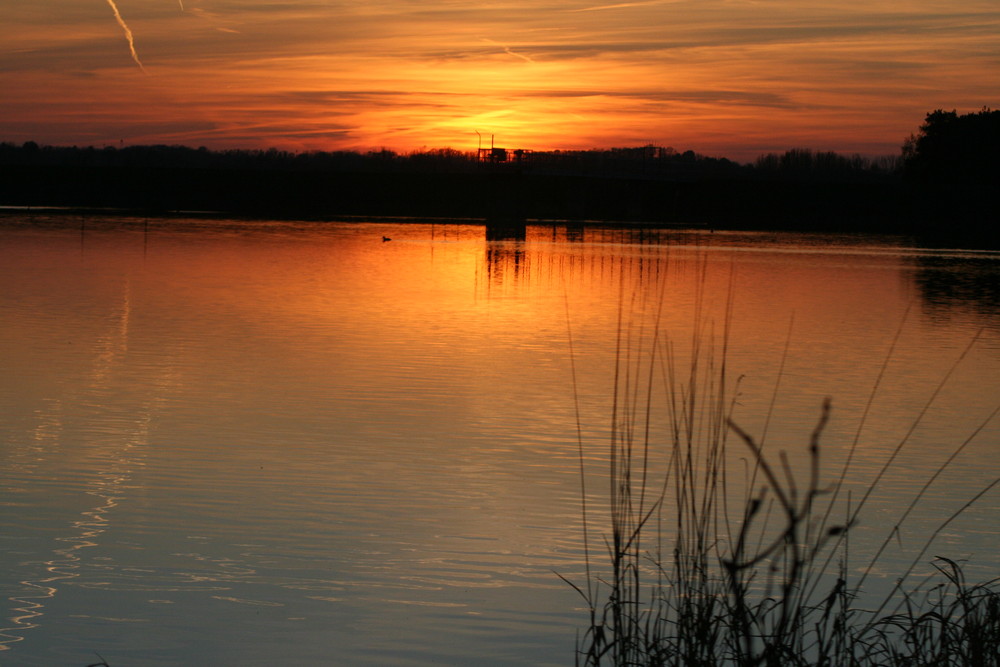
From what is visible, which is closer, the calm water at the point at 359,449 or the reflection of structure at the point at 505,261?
the calm water at the point at 359,449

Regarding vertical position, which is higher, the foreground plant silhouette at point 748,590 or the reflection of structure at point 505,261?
the foreground plant silhouette at point 748,590

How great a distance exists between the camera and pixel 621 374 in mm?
19188

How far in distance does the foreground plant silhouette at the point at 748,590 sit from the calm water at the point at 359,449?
1.65 feet

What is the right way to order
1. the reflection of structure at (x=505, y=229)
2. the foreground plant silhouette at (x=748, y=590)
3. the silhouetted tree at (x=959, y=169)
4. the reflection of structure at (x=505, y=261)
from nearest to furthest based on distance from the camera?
the foreground plant silhouette at (x=748, y=590)
the reflection of structure at (x=505, y=261)
the reflection of structure at (x=505, y=229)
the silhouetted tree at (x=959, y=169)

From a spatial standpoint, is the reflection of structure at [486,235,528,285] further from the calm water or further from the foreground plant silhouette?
the foreground plant silhouette

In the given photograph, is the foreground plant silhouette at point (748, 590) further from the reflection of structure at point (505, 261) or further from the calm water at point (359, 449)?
the reflection of structure at point (505, 261)

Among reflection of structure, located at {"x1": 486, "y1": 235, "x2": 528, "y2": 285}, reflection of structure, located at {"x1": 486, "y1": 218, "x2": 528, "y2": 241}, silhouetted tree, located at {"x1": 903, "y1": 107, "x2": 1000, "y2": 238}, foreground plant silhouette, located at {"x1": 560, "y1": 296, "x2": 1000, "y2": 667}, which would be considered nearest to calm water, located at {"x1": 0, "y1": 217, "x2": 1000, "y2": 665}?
foreground plant silhouette, located at {"x1": 560, "y1": 296, "x2": 1000, "y2": 667}

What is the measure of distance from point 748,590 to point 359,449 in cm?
578

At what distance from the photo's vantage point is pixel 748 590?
29.2ft

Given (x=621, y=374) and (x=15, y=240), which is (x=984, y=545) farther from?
(x=15, y=240)

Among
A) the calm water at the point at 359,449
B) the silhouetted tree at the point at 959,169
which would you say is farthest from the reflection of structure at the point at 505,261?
the silhouetted tree at the point at 959,169

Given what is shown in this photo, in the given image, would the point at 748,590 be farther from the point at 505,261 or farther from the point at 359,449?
the point at 505,261

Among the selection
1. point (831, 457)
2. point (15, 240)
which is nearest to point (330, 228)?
point (15, 240)

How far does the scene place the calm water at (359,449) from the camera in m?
8.36
